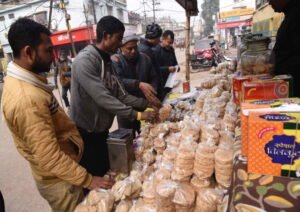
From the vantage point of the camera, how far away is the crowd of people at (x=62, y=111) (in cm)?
132

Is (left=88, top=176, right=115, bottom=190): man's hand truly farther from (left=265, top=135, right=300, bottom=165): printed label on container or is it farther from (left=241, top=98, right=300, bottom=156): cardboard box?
(left=265, top=135, right=300, bottom=165): printed label on container

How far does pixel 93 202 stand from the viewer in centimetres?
135

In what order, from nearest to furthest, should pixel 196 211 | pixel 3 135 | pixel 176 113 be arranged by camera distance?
pixel 196 211, pixel 176 113, pixel 3 135

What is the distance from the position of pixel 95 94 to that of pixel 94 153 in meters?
0.63

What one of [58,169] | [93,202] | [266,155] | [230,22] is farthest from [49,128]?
[230,22]

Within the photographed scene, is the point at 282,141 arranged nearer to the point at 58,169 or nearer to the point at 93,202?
the point at 93,202

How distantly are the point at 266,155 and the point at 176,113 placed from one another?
5.24 ft

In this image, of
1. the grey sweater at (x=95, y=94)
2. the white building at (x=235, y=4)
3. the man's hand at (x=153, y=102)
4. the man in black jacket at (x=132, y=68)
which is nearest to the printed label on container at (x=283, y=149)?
the grey sweater at (x=95, y=94)

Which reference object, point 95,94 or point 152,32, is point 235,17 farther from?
point 95,94

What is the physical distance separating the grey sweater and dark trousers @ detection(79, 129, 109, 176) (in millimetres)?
69

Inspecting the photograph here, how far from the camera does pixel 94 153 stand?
2197mm

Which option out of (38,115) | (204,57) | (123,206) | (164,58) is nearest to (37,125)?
(38,115)

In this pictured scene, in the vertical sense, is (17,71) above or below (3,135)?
above

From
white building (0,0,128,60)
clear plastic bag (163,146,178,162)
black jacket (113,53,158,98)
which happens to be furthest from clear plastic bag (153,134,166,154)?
white building (0,0,128,60)
